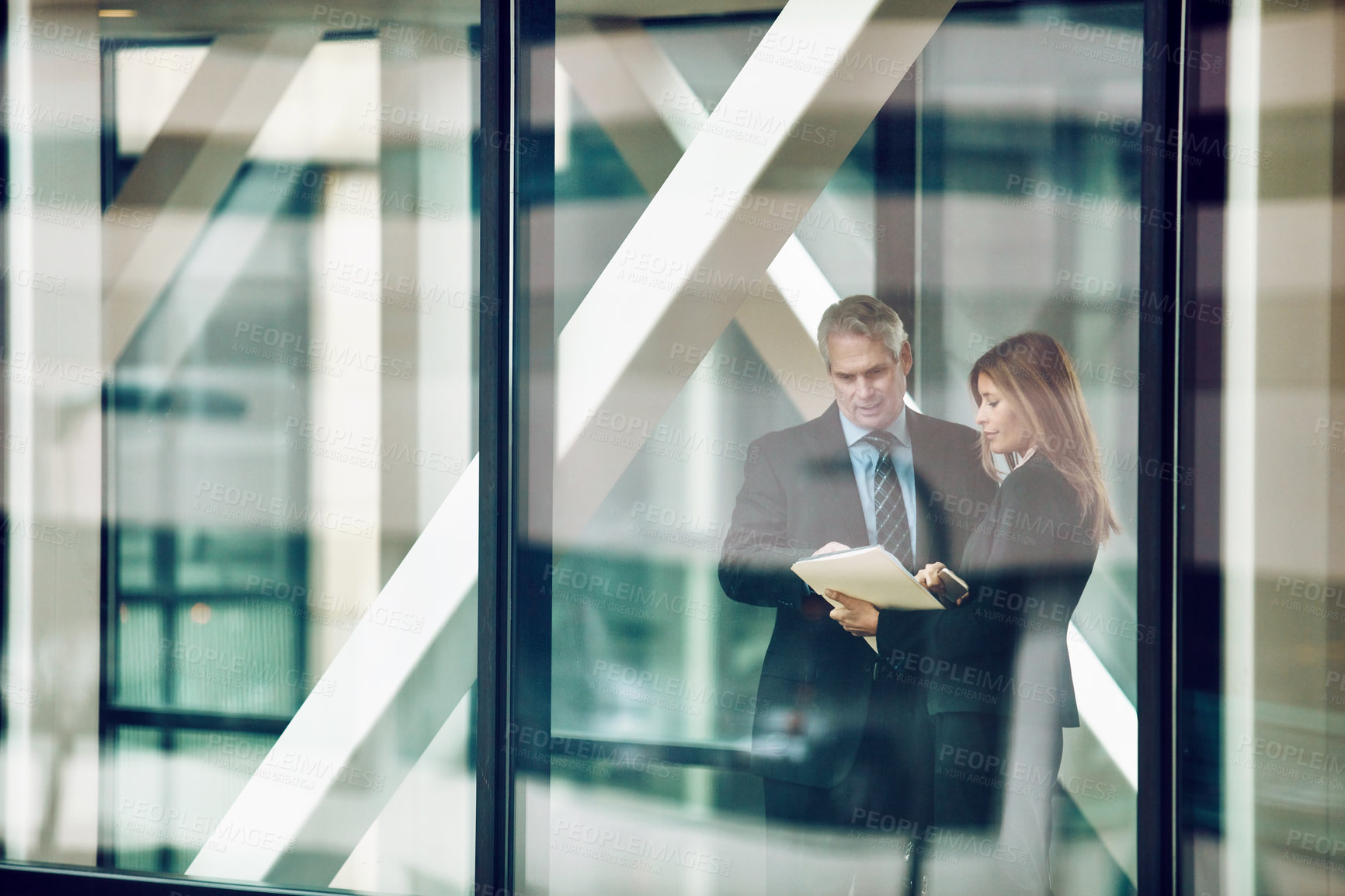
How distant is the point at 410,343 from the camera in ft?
9.07

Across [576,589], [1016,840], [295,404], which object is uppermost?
[295,404]

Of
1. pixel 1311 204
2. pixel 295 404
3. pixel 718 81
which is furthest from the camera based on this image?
pixel 295 404

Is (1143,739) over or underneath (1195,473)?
underneath

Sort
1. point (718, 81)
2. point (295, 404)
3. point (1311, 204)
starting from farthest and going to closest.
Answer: point (295, 404) < point (718, 81) < point (1311, 204)

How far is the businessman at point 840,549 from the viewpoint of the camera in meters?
2.56

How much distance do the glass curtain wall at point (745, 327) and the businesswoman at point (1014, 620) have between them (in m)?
0.04

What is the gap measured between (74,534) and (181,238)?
105 cm

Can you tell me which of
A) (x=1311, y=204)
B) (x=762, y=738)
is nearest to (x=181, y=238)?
(x=762, y=738)

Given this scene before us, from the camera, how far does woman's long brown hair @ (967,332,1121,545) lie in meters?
2.51

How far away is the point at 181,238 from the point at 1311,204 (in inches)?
133

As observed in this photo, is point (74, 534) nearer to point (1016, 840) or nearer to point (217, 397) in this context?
point (217, 397)

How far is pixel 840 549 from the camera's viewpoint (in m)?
2.60

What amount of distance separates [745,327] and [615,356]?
0.40 metres

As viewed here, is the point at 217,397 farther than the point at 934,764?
Yes
